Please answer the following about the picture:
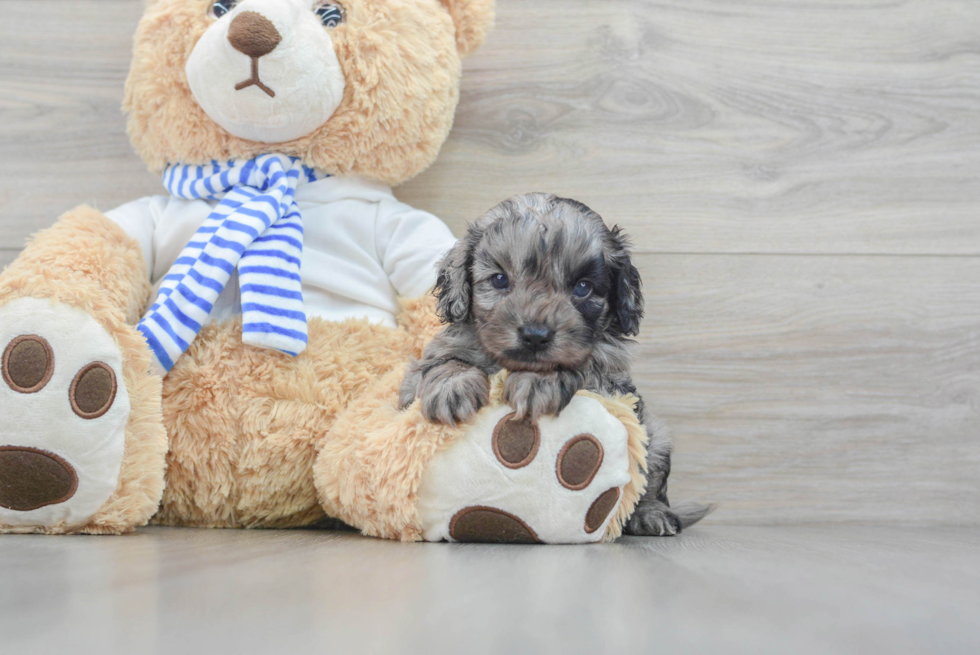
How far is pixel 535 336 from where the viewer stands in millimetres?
1311

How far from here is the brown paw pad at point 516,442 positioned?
51.4 inches

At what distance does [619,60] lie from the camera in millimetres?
2137

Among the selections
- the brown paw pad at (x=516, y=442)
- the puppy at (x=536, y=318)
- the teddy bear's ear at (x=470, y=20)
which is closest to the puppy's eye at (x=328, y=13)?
the teddy bear's ear at (x=470, y=20)

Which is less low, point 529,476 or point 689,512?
point 529,476

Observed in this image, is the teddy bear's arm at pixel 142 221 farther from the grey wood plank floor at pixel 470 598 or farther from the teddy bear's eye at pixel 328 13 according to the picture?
the grey wood plank floor at pixel 470 598

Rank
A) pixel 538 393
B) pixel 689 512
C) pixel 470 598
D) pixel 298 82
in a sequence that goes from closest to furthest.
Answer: pixel 470 598 → pixel 538 393 → pixel 298 82 → pixel 689 512

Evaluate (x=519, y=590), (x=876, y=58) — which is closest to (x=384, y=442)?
(x=519, y=590)

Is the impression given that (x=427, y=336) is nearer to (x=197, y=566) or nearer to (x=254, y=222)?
(x=254, y=222)

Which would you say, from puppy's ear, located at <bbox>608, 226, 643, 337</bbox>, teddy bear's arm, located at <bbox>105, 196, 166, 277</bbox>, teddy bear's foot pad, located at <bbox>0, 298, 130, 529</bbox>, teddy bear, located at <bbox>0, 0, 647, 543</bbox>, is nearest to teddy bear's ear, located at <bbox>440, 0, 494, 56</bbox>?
teddy bear, located at <bbox>0, 0, 647, 543</bbox>

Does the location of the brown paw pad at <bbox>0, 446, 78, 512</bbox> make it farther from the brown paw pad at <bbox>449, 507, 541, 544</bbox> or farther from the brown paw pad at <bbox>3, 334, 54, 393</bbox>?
the brown paw pad at <bbox>449, 507, 541, 544</bbox>

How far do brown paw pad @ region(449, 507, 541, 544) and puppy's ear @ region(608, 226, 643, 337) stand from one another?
0.44 metres

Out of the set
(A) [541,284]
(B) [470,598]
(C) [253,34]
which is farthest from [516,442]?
(C) [253,34]

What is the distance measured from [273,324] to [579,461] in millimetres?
700

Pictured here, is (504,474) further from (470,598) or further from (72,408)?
(72,408)
